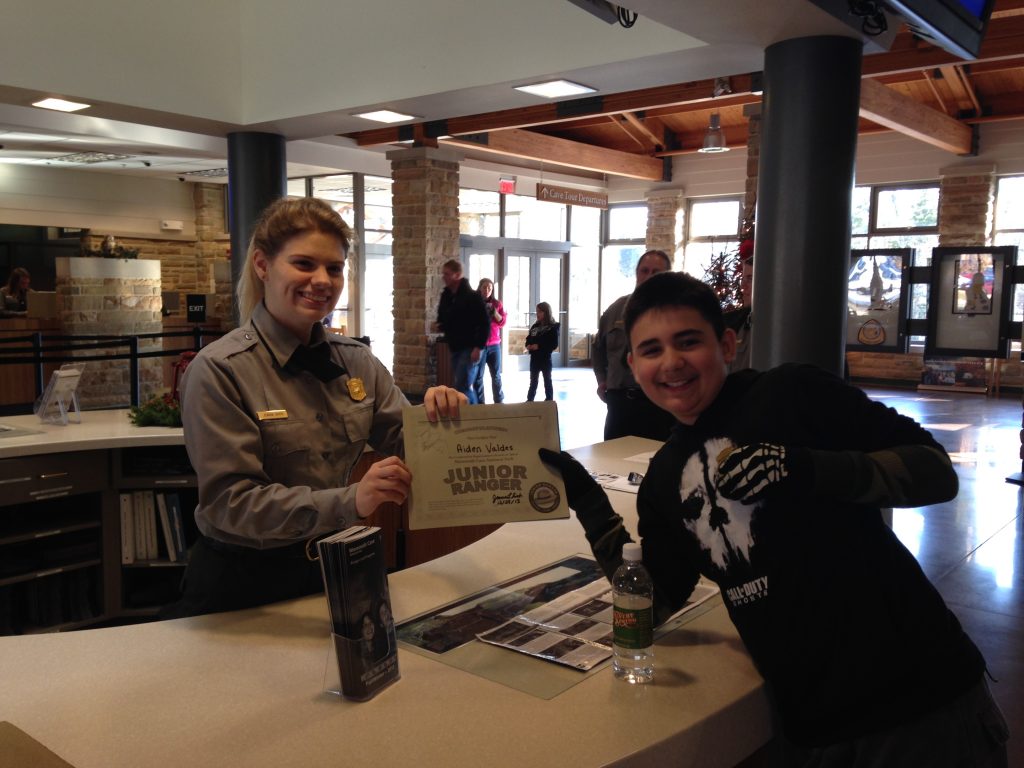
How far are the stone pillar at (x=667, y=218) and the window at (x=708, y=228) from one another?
181 millimetres

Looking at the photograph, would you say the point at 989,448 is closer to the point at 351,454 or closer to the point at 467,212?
the point at 351,454

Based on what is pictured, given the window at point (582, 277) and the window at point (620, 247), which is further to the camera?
the window at point (582, 277)

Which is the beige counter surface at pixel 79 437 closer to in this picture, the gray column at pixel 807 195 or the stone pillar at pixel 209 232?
the gray column at pixel 807 195

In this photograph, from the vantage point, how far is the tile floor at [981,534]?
3740 millimetres

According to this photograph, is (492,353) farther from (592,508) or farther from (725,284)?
(592,508)

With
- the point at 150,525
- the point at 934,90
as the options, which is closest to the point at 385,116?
the point at 150,525

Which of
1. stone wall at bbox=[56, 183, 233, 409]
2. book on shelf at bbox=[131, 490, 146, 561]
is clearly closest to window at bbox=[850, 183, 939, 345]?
stone wall at bbox=[56, 183, 233, 409]

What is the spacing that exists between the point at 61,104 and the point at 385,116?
221cm

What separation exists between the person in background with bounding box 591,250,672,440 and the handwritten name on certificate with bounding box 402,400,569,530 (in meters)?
3.00

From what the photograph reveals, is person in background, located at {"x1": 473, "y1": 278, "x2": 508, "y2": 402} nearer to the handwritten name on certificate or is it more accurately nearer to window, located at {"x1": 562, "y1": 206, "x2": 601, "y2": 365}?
window, located at {"x1": 562, "y1": 206, "x2": 601, "y2": 365}

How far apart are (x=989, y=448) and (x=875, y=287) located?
16.0 ft

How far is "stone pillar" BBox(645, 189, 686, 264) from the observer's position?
15.3m

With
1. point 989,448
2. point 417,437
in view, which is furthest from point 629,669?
point 989,448

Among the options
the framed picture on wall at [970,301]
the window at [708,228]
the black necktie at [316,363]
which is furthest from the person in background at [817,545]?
the window at [708,228]
